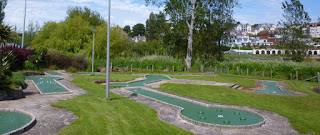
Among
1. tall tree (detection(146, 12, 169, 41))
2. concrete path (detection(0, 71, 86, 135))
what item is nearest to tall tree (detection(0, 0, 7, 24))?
tall tree (detection(146, 12, 169, 41))

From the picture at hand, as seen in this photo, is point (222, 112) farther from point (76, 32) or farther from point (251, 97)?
point (76, 32)

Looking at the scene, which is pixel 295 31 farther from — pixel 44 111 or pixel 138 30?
pixel 138 30

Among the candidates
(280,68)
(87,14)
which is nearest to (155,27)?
(87,14)

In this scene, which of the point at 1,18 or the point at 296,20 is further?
the point at 1,18

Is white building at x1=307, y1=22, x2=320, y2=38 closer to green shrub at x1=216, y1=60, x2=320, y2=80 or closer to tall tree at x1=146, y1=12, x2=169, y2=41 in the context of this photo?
green shrub at x1=216, y1=60, x2=320, y2=80

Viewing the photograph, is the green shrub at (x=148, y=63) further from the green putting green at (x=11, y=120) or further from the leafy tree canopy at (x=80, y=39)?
the green putting green at (x=11, y=120)

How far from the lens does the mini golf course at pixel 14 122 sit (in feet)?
23.2

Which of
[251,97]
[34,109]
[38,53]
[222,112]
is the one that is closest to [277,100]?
[251,97]

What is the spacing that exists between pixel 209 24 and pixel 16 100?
30302 millimetres

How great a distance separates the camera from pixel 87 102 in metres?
10.9

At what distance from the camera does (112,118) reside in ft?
28.0

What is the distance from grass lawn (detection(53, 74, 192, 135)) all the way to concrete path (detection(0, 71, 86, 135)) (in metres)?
0.32

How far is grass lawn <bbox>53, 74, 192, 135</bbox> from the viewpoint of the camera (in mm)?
7312

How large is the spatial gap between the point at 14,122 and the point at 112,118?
303 cm
